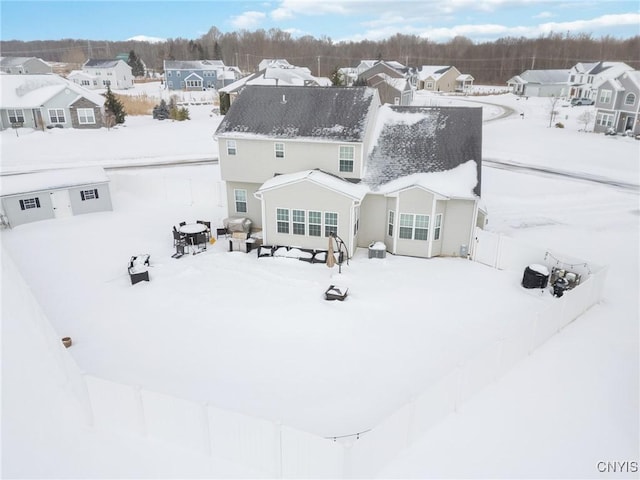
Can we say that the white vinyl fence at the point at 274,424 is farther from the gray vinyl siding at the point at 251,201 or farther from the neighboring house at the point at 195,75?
the neighboring house at the point at 195,75

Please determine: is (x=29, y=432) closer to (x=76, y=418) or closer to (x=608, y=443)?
(x=76, y=418)

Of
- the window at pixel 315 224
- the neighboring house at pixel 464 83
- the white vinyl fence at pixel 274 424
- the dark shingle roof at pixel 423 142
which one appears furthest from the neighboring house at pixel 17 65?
the white vinyl fence at pixel 274 424

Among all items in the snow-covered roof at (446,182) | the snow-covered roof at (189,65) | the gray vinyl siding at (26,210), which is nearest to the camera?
the snow-covered roof at (446,182)

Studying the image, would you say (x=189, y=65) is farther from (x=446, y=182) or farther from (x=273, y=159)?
(x=446, y=182)

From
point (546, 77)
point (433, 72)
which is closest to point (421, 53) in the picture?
point (433, 72)

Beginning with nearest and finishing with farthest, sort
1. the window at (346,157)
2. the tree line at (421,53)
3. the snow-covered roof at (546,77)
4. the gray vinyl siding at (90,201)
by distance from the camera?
the window at (346,157)
the gray vinyl siding at (90,201)
the snow-covered roof at (546,77)
the tree line at (421,53)

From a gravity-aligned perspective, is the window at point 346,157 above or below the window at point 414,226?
above

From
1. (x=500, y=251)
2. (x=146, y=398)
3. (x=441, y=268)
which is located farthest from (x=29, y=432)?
(x=500, y=251)
